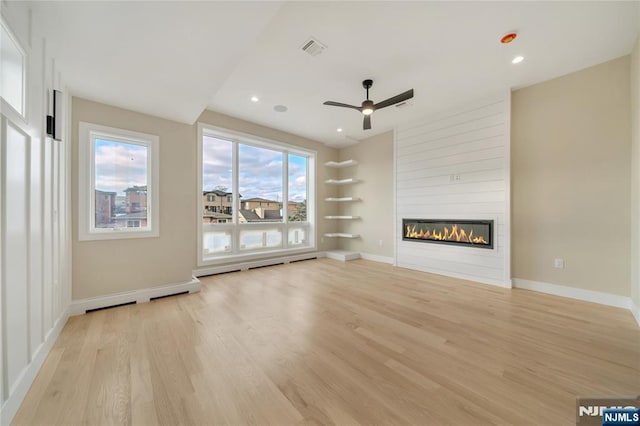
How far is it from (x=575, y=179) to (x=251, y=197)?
5.28 meters

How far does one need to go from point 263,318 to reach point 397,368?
143 centimetres

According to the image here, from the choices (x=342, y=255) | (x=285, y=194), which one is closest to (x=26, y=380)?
(x=285, y=194)

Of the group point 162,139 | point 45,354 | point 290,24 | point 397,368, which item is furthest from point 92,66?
point 397,368

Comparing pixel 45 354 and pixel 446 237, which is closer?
pixel 45 354

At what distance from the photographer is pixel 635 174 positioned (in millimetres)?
2516

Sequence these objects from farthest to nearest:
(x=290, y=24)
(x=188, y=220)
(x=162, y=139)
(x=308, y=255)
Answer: (x=308, y=255), (x=188, y=220), (x=162, y=139), (x=290, y=24)

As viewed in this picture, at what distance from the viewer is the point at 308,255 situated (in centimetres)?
568

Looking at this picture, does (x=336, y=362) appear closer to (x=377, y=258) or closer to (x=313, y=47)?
(x=313, y=47)

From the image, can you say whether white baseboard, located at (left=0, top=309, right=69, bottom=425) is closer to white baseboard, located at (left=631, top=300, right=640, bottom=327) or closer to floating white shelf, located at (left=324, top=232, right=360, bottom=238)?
floating white shelf, located at (left=324, top=232, right=360, bottom=238)

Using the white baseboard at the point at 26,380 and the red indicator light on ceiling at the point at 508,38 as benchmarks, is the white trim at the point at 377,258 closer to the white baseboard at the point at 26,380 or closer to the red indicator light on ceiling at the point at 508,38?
the red indicator light on ceiling at the point at 508,38

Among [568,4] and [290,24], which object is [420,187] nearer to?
[568,4]

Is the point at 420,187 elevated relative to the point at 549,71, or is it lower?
lower

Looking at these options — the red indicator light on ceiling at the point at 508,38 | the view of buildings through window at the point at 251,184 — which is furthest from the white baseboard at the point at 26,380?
the red indicator light on ceiling at the point at 508,38

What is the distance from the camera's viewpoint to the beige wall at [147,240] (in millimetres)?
2670
